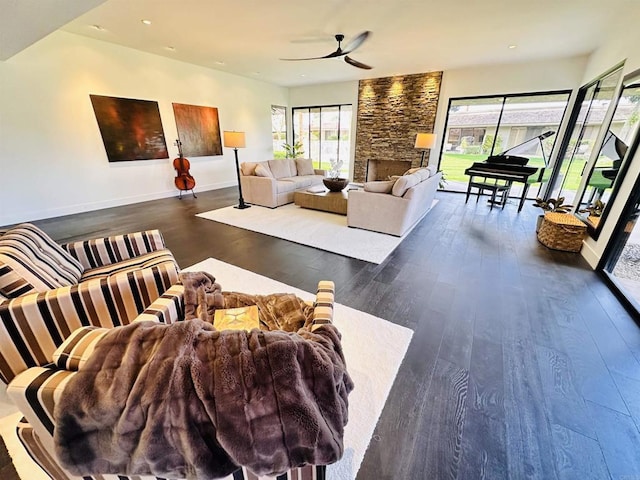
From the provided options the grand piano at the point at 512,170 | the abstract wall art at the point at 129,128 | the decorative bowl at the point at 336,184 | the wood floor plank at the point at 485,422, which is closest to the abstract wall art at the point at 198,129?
the abstract wall art at the point at 129,128

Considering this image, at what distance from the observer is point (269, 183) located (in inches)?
200

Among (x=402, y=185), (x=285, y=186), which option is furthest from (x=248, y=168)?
(x=402, y=185)

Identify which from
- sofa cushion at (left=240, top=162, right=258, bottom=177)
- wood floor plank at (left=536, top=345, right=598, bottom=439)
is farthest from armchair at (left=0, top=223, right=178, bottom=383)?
sofa cushion at (left=240, top=162, right=258, bottom=177)

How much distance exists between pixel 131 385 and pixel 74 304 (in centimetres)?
107

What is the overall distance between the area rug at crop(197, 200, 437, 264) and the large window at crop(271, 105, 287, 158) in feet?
14.3

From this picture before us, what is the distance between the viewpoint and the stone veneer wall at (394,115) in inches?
264

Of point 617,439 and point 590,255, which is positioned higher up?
point 590,255

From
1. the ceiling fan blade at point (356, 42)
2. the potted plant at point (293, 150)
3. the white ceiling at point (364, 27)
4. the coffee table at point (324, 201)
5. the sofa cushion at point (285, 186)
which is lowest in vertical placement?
the coffee table at point (324, 201)

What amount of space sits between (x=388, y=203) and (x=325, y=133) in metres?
5.81

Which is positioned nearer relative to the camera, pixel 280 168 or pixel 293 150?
pixel 280 168

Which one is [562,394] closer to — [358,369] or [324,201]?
[358,369]

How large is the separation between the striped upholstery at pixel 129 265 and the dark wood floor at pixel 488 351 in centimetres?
104

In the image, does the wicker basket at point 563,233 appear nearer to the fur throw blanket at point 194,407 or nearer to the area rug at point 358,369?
the area rug at point 358,369

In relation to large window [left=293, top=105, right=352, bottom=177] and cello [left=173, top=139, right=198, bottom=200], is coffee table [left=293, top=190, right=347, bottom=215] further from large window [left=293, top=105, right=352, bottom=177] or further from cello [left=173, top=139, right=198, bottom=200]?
large window [left=293, top=105, right=352, bottom=177]
